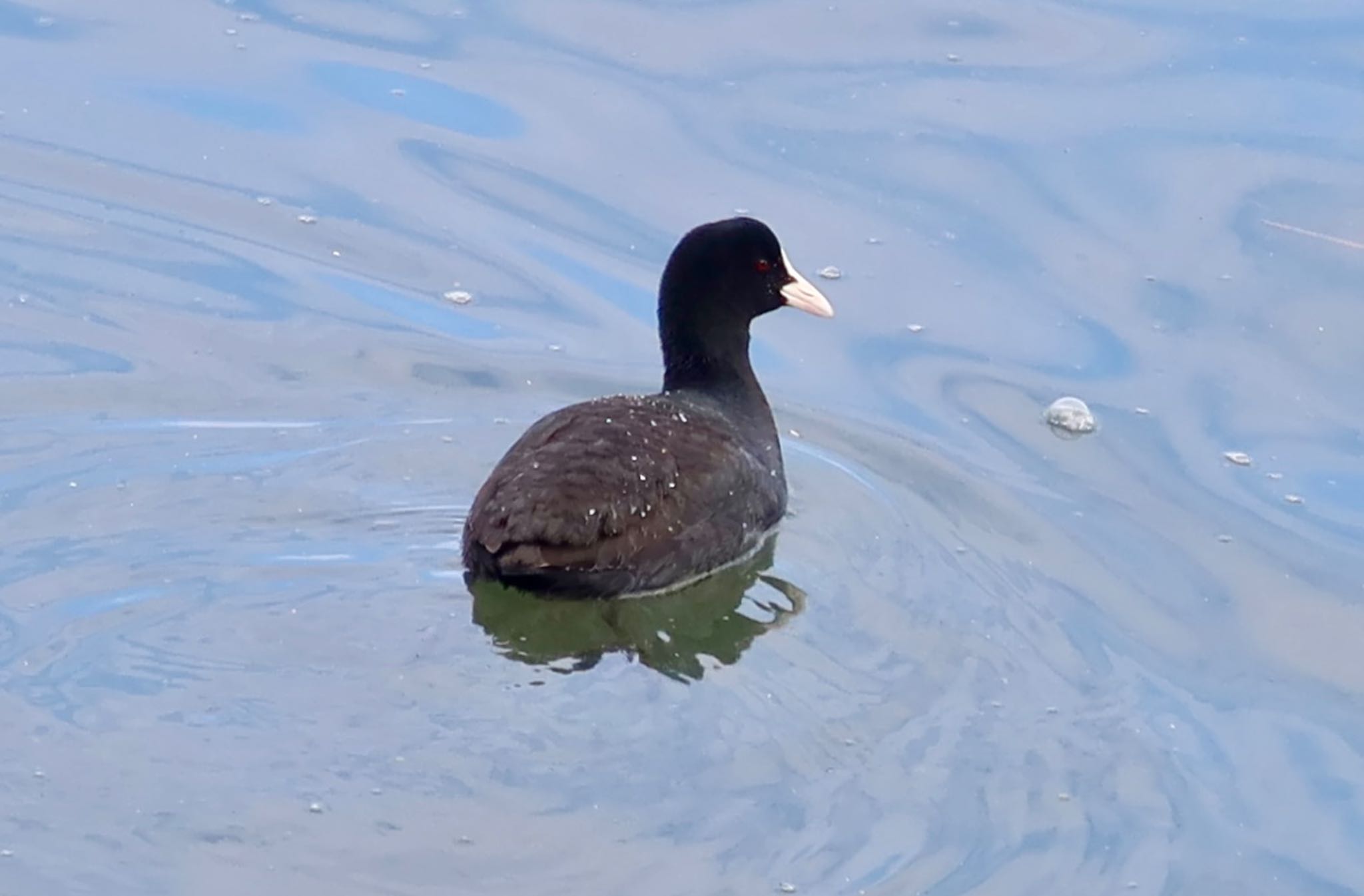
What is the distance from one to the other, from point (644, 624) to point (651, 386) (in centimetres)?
193

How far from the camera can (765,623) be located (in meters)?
6.90

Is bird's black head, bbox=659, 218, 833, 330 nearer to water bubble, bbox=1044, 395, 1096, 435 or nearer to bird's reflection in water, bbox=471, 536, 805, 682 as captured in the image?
water bubble, bbox=1044, 395, 1096, 435

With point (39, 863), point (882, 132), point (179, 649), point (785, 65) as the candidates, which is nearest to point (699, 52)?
point (785, 65)

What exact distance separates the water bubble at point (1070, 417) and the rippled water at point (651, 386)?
119 millimetres

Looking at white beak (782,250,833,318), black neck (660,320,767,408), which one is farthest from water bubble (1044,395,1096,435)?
black neck (660,320,767,408)

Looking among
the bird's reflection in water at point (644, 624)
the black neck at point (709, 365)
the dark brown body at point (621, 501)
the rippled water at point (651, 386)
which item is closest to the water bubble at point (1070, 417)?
the rippled water at point (651, 386)

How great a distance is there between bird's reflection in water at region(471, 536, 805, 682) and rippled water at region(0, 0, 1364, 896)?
0.02 meters

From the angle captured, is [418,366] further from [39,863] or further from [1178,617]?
[39,863]

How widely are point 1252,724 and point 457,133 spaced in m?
5.20

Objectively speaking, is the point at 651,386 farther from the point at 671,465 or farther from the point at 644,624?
the point at 644,624

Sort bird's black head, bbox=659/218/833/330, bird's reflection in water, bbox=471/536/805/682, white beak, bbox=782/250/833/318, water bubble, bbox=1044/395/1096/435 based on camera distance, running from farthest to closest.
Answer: water bubble, bbox=1044/395/1096/435
white beak, bbox=782/250/833/318
bird's black head, bbox=659/218/833/330
bird's reflection in water, bbox=471/536/805/682

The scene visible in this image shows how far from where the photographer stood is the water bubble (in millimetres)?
8438

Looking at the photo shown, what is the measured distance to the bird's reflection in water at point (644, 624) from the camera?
652cm

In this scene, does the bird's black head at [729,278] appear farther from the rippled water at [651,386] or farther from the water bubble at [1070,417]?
the water bubble at [1070,417]
